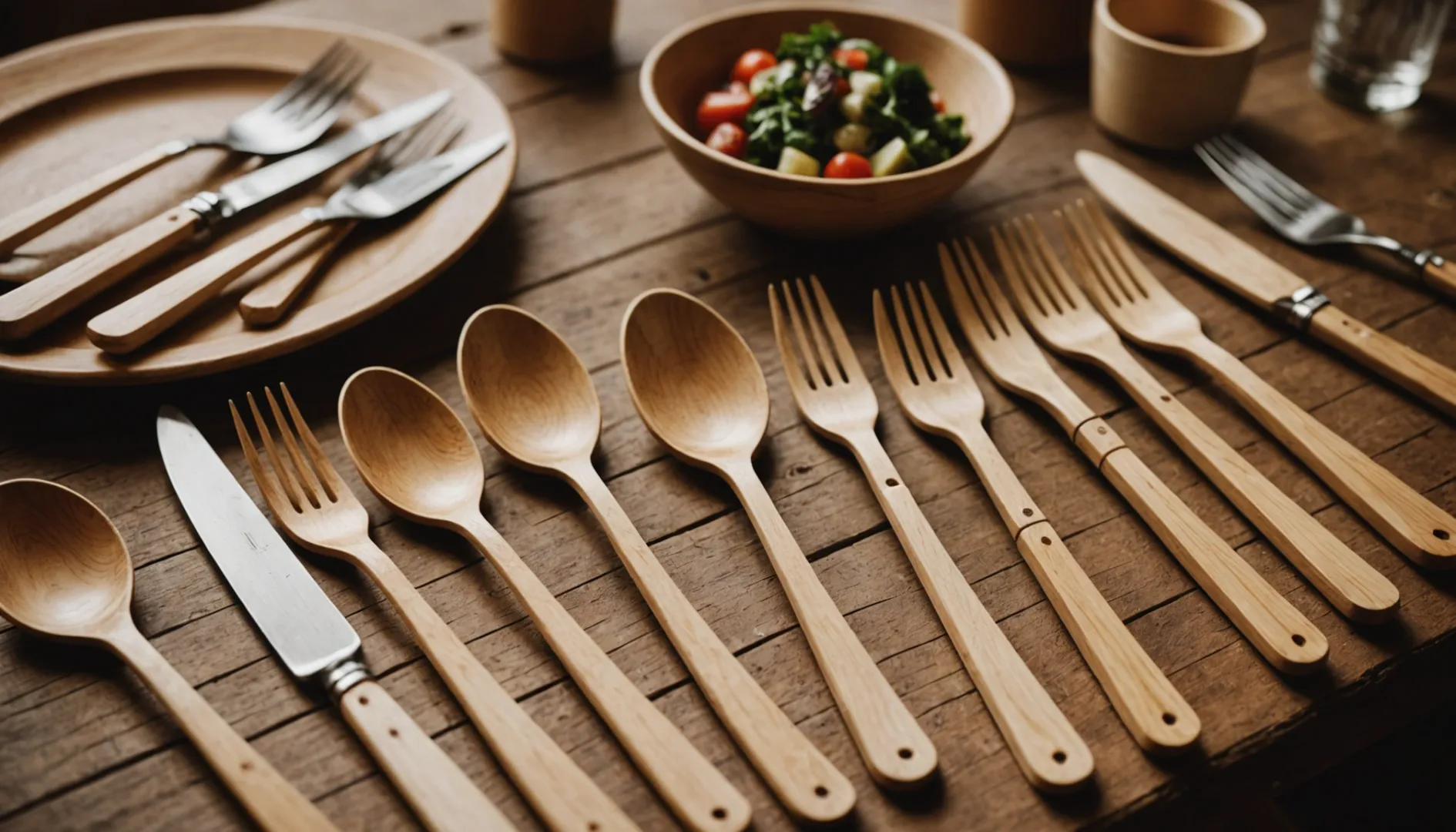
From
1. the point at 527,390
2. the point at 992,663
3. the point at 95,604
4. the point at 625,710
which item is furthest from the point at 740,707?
the point at 95,604

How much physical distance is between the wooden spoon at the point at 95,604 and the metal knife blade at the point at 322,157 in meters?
0.43

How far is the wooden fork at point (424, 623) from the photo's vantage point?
72cm

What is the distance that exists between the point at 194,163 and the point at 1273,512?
4.01 feet

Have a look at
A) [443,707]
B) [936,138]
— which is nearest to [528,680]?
[443,707]

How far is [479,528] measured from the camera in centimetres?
90

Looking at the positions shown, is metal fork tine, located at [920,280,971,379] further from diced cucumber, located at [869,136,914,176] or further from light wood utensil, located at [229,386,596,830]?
light wood utensil, located at [229,386,596,830]

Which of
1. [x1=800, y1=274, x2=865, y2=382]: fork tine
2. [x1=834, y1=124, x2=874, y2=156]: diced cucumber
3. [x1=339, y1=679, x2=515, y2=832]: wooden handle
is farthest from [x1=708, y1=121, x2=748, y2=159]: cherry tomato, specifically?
[x1=339, y1=679, x2=515, y2=832]: wooden handle

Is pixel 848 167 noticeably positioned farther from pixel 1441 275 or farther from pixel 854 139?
pixel 1441 275

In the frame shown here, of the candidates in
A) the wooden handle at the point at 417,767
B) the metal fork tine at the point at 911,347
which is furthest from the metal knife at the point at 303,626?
the metal fork tine at the point at 911,347

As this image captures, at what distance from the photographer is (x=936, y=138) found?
1285 mm

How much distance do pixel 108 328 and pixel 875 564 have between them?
0.73 metres

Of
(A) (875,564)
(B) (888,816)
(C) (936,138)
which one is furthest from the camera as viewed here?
(C) (936,138)

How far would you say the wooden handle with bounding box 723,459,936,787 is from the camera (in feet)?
2.46

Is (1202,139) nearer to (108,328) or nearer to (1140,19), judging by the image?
(1140,19)
